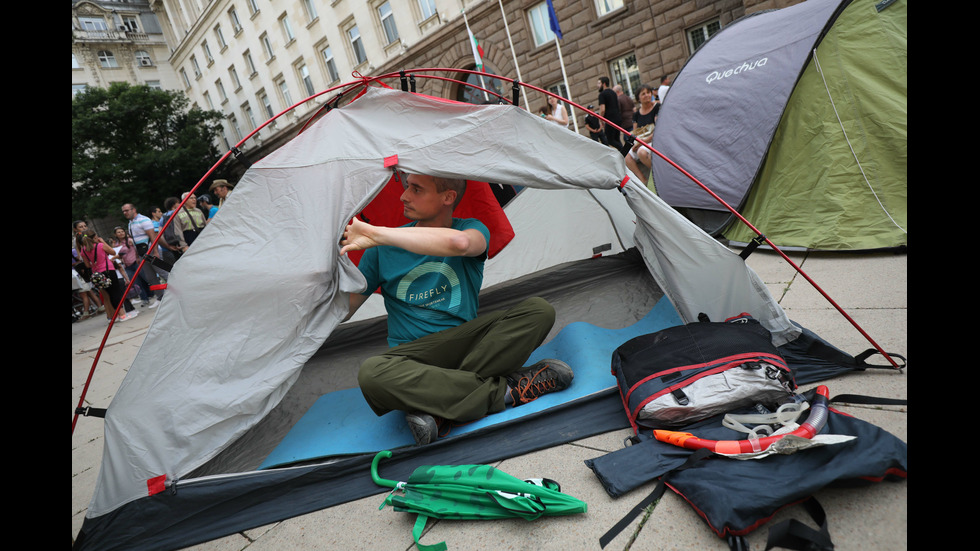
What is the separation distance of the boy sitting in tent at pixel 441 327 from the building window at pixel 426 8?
14.3m

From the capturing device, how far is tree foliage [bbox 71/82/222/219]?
72.8 feet

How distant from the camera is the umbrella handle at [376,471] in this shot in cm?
193

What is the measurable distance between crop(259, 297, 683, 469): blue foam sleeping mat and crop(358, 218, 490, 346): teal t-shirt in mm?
447

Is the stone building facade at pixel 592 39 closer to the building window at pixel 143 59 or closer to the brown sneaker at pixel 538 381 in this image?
the brown sneaker at pixel 538 381

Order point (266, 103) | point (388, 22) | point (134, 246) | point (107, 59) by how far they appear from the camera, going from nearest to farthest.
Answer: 1. point (134, 246)
2. point (388, 22)
3. point (266, 103)
4. point (107, 59)

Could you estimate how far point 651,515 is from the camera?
1.50 m

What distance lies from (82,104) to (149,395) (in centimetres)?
2750

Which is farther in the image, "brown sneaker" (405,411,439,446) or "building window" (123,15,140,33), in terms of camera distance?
"building window" (123,15,140,33)

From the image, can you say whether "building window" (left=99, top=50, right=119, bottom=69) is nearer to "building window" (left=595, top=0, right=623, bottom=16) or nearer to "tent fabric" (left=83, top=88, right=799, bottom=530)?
"building window" (left=595, top=0, right=623, bottom=16)

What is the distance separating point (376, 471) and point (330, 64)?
65.4 feet

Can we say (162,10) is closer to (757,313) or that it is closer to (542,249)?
(542,249)

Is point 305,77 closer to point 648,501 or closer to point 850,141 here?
point 850,141

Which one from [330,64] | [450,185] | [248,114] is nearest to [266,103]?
[248,114]

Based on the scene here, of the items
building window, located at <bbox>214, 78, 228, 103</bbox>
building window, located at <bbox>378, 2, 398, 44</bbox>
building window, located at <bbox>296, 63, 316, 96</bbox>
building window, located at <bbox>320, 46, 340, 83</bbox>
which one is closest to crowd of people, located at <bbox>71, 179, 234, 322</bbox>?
building window, located at <bbox>378, 2, 398, 44</bbox>
